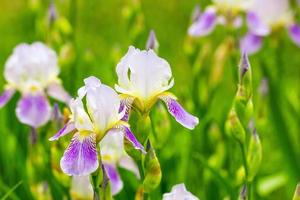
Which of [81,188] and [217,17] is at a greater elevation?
[217,17]

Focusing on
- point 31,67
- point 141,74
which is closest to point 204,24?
point 31,67

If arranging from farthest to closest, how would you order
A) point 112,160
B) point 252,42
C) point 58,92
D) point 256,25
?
1. point 252,42
2. point 256,25
3. point 58,92
4. point 112,160

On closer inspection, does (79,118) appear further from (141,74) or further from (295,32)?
(295,32)

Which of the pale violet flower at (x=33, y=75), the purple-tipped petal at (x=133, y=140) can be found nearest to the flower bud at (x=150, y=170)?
the purple-tipped petal at (x=133, y=140)

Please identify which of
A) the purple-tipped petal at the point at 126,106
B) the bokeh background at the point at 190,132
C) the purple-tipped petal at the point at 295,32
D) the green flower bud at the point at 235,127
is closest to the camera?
the purple-tipped petal at the point at 126,106

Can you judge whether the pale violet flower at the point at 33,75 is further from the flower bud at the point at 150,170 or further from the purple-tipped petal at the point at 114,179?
the flower bud at the point at 150,170
